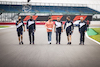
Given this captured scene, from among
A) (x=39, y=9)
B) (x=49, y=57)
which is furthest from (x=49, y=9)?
(x=49, y=57)

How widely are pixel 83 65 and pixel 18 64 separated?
2.05m

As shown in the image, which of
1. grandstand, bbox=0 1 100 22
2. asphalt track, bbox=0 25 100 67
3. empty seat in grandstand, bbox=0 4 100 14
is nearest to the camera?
asphalt track, bbox=0 25 100 67

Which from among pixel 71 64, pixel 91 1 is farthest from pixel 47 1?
pixel 71 64

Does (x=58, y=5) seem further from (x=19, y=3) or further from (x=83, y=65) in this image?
(x=83, y=65)

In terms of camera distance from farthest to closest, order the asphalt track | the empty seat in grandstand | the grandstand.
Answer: the empty seat in grandstand
the grandstand
the asphalt track

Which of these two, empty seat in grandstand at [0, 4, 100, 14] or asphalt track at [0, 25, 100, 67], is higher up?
empty seat in grandstand at [0, 4, 100, 14]

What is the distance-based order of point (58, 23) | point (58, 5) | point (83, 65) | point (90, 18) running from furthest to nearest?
point (58, 5)
point (90, 18)
point (58, 23)
point (83, 65)

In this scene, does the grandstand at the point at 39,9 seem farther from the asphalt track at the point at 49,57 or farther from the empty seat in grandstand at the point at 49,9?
the asphalt track at the point at 49,57

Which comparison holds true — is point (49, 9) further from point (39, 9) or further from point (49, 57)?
point (49, 57)

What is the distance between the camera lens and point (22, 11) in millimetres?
44406

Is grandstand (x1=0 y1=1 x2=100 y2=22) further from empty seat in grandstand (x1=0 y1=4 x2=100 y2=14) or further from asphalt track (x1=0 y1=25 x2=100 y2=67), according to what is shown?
asphalt track (x1=0 y1=25 x2=100 y2=67)

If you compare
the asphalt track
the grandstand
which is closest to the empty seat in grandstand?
the grandstand

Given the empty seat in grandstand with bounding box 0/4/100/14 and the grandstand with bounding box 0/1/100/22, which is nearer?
the grandstand with bounding box 0/1/100/22

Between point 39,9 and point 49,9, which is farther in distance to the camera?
point 49,9
